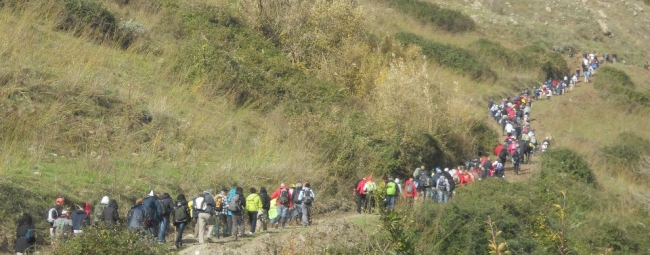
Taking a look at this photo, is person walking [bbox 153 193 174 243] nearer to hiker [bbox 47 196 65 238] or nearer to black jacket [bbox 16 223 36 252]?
hiker [bbox 47 196 65 238]

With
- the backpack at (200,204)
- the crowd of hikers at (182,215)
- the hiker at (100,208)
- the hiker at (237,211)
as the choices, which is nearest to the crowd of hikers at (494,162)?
the crowd of hikers at (182,215)

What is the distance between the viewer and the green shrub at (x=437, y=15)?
69.2 meters

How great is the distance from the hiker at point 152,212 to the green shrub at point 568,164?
20.7 metres

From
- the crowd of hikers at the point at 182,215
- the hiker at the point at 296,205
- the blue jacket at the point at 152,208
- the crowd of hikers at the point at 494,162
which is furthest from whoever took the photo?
the crowd of hikers at the point at 494,162

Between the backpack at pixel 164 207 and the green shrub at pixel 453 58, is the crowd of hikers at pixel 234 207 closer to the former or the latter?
the backpack at pixel 164 207

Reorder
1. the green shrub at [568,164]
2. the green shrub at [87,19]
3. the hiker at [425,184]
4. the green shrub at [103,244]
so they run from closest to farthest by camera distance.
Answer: the green shrub at [103,244] → the hiker at [425,184] → the green shrub at [87,19] → the green shrub at [568,164]

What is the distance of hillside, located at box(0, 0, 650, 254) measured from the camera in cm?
2298

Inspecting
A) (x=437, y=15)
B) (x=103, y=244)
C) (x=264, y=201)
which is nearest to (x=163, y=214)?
(x=103, y=244)

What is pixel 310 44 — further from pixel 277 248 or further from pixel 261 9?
pixel 277 248

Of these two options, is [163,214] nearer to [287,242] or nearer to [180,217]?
[180,217]

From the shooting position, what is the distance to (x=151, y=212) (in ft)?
63.1

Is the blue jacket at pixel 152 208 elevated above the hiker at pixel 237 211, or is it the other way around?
the blue jacket at pixel 152 208

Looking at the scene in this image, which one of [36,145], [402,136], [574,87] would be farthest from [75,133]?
[574,87]

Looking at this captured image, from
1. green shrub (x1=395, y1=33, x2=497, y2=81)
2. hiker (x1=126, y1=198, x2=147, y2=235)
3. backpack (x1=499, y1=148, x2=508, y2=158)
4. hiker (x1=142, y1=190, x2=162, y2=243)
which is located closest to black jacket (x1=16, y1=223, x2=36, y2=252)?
hiker (x1=126, y1=198, x2=147, y2=235)
